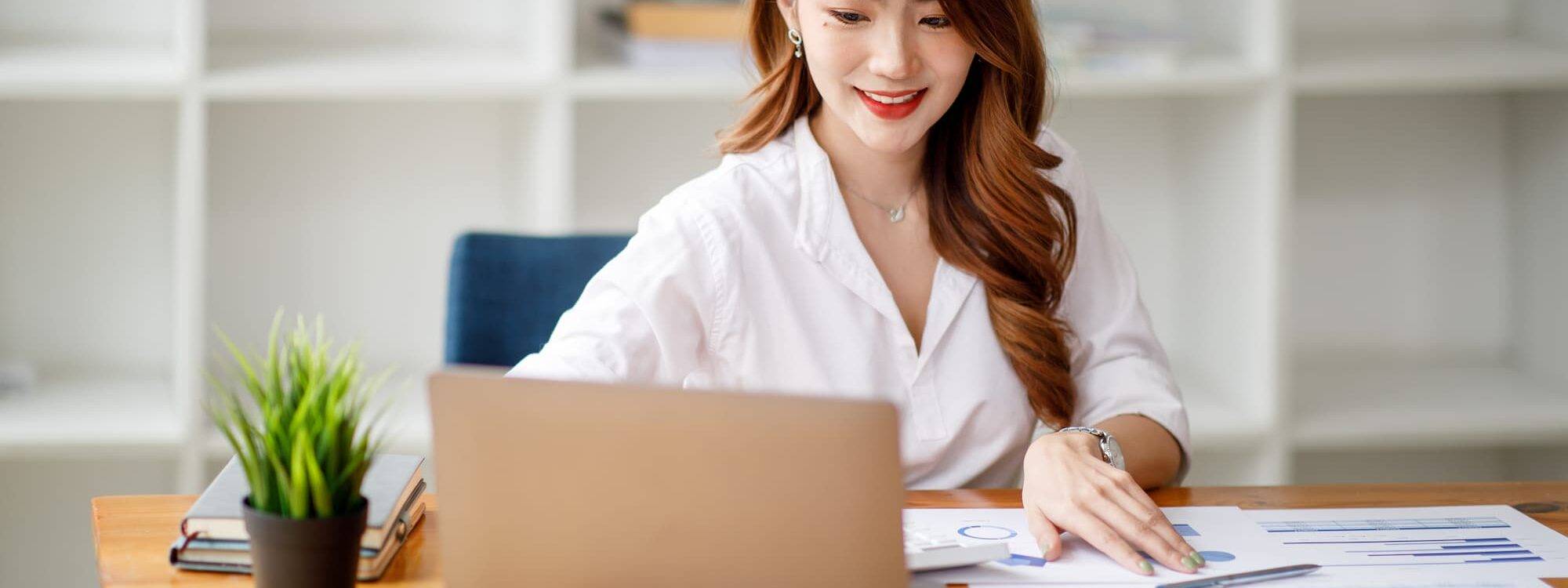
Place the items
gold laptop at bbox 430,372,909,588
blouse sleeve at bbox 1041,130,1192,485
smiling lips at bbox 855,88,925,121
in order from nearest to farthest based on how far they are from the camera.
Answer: gold laptop at bbox 430,372,909,588
smiling lips at bbox 855,88,925,121
blouse sleeve at bbox 1041,130,1192,485

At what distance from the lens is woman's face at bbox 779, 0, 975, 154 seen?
1.52m

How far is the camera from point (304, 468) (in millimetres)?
1012

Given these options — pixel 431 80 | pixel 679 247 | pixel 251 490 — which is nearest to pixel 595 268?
pixel 679 247

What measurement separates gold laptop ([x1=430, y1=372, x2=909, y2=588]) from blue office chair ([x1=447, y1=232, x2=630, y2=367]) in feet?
2.76

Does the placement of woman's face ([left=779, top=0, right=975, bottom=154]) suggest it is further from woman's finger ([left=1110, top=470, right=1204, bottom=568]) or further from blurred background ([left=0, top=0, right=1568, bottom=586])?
blurred background ([left=0, top=0, right=1568, bottom=586])

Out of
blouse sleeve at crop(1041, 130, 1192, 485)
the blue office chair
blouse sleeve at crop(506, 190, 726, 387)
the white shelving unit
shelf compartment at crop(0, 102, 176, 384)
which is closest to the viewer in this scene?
blouse sleeve at crop(506, 190, 726, 387)

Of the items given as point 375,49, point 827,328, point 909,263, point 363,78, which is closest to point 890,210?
point 909,263

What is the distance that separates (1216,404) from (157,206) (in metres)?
1.82

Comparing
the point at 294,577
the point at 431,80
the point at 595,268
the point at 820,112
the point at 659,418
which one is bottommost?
the point at 294,577

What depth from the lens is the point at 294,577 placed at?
1036mm

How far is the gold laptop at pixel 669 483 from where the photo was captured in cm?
91

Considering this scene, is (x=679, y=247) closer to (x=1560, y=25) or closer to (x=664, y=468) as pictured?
(x=664, y=468)

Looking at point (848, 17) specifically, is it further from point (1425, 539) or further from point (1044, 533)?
point (1425, 539)

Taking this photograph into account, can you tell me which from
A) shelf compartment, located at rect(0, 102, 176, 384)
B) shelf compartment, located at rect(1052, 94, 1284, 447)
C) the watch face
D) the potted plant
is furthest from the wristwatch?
shelf compartment, located at rect(0, 102, 176, 384)
